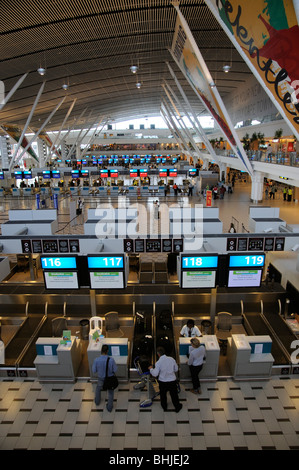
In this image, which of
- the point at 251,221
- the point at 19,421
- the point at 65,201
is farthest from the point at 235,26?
the point at 65,201

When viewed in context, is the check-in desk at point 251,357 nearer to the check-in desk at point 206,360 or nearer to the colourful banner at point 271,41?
the check-in desk at point 206,360

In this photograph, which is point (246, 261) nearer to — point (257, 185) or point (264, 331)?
point (264, 331)

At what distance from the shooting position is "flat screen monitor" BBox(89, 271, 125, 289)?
7.95 m

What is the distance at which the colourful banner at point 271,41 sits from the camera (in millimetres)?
9875

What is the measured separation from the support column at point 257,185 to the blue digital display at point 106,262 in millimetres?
18126

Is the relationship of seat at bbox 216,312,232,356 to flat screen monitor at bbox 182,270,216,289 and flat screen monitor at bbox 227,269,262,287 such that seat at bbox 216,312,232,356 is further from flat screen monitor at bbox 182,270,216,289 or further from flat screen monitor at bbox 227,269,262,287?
flat screen monitor at bbox 182,270,216,289

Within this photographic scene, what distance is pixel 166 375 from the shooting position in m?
6.05

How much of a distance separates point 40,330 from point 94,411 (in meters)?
3.99

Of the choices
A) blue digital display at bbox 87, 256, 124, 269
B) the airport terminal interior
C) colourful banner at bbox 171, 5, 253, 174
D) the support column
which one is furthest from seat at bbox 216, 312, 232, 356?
the support column

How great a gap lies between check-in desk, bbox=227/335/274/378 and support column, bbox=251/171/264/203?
59.3 feet

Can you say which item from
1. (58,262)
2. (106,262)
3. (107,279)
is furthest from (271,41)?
(58,262)

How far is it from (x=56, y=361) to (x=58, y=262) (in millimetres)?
2209

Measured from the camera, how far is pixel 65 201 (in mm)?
28125

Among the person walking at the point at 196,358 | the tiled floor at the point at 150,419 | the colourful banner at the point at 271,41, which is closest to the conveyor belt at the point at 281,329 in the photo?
the tiled floor at the point at 150,419
